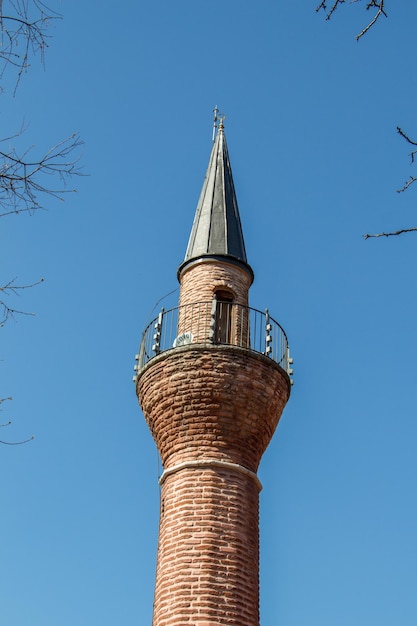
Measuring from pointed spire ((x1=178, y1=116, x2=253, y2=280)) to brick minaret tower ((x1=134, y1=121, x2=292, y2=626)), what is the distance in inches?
5.8

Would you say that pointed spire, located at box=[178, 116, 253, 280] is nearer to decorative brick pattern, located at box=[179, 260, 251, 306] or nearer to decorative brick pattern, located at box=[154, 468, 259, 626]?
decorative brick pattern, located at box=[179, 260, 251, 306]

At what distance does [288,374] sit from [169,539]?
112 inches

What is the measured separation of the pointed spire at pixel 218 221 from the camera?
13152 mm

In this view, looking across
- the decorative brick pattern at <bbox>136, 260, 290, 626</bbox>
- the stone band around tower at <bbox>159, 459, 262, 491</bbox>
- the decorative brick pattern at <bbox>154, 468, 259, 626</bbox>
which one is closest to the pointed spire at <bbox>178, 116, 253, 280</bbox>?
the decorative brick pattern at <bbox>136, 260, 290, 626</bbox>

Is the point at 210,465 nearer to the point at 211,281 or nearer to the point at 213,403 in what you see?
the point at 213,403

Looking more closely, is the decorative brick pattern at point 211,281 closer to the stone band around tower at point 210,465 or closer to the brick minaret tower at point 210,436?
the brick minaret tower at point 210,436

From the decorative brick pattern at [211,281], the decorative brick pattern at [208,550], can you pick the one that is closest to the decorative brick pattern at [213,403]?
the decorative brick pattern at [208,550]

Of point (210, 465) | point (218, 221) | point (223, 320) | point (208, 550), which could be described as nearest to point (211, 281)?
point (223, 320)

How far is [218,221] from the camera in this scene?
13680mm

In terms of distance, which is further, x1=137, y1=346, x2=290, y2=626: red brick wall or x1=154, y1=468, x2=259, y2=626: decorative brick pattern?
x1=137, y1=346, x2=290, y2=626: red brick wall

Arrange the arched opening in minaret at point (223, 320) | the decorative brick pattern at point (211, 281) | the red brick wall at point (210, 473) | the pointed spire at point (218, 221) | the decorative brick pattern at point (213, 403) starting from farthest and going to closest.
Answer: the pointed spire at point (218, 221), the decorative brick pattern at point (211, 281), the arched opening in minaret at point (223, 320), the decorative brick pattern at point (213, 403), the red brick wall at point (210, 473)

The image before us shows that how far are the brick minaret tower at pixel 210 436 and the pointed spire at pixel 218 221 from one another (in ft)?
0.48

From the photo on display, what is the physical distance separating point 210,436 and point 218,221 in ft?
13.6

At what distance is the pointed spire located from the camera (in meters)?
13.2
